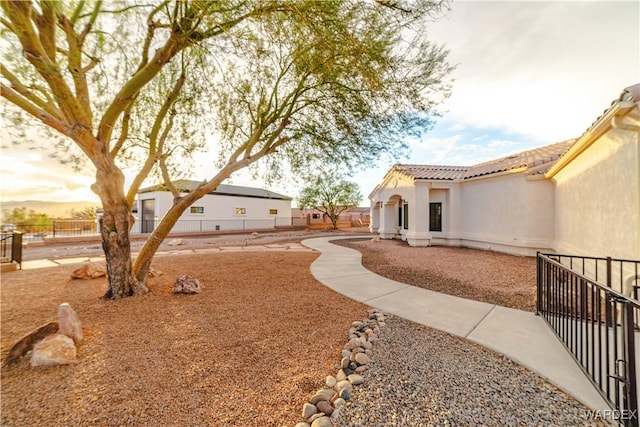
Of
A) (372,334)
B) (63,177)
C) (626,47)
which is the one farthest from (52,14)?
(626,47)

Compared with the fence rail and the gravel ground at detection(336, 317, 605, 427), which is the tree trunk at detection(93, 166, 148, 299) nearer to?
the gravel ground at detection(336, 317, 605, 427)

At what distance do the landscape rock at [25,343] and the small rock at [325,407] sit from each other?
12.5ft

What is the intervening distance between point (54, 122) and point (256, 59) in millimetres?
3899

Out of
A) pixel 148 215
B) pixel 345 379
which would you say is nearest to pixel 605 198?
pixel 345 379

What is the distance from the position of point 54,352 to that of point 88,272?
5430mm

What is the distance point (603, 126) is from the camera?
5348 mm

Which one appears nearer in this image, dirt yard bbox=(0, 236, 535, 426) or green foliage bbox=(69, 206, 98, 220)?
dirt yard bbox=(0, 236, 535, 426)

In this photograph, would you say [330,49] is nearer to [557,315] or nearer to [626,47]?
[557,315]

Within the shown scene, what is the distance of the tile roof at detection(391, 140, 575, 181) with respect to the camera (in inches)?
413

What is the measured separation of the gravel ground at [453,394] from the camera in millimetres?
2203

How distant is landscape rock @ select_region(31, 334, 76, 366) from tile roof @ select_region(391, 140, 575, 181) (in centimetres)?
1403

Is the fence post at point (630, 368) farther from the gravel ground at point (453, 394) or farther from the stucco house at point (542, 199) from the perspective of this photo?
the stucco house at point (542, 199)

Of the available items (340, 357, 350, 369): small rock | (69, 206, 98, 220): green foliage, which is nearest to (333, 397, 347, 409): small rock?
(340, 357, 350, 369): small rock

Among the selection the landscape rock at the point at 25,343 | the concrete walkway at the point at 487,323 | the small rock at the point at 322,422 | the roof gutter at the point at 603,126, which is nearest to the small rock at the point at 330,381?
the small rock at the point at 322,422
